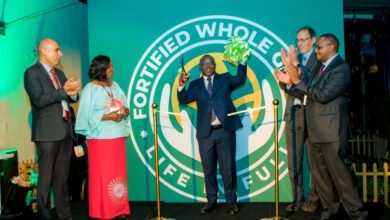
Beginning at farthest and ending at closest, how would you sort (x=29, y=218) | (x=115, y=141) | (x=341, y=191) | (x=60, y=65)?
(x=60, y=65) → (x=29, y=218) → (x=115, y=141) → (x=341, y=191)

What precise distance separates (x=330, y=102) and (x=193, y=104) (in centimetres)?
195

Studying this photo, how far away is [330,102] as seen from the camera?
4.74m

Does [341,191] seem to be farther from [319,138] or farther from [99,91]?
[99,91]

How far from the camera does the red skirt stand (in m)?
5.09

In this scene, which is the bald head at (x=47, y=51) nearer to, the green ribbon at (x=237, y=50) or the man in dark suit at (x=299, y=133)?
the green ribbon at (x=237, y=50)

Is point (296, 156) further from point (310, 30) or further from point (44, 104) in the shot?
point (44, 104)

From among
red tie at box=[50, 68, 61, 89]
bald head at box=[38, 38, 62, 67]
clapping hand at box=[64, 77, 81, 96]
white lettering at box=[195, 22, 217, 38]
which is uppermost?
white lettering at box=[195, 22, 217, 38]

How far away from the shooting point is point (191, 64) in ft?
20.1

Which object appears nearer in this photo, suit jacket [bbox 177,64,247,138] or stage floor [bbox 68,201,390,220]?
stage floor [bbox 68,201,390,220]

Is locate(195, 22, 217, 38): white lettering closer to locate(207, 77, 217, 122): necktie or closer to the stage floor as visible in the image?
locate(207, 77, 217, 122): necktie

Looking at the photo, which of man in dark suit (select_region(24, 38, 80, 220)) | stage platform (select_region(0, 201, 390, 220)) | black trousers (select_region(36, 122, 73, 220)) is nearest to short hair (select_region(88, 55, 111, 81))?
man in dark suit (select_region(24, 38, 80, 220))

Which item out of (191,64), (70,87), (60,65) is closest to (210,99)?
(191,64)

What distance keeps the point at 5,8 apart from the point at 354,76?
1177cm

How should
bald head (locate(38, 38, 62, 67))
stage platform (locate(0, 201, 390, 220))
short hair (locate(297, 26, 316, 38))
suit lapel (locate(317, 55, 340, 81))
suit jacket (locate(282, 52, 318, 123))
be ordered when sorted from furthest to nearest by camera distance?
short hair (locate(297, 26, 316, 38)), stage platform (locate(0, 201, 390, 220)), suit jacket (locate(282, 52, 318, 123)), bald head (locate(38, 38, 62, 67)), suit lapel (locate(317, 55, 340, 81))
